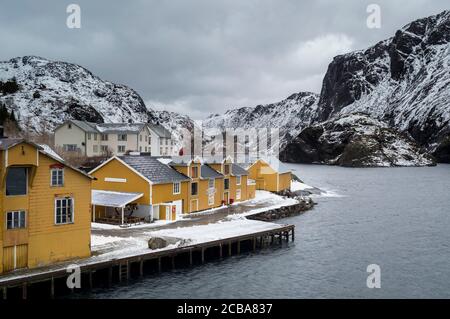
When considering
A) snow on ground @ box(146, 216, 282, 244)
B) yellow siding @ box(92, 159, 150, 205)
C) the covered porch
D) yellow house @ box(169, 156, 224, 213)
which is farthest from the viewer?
yellow house @ box(169, 156, 224, 213)

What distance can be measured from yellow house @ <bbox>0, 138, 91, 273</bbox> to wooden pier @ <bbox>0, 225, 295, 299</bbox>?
1.68 metres

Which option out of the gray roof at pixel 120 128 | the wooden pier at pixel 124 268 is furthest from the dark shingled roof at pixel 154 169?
the gray roof at pixel 120 128

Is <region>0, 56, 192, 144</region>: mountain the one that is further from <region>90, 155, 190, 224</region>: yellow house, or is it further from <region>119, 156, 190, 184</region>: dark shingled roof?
<region>90, 155, 190, 224</region>: yellow house

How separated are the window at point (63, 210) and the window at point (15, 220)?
8.25 ft

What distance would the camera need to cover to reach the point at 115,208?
2063 inches

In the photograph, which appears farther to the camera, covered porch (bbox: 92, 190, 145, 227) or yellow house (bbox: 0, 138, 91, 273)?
covered porch (bbox: 92, 190, 145, 227)

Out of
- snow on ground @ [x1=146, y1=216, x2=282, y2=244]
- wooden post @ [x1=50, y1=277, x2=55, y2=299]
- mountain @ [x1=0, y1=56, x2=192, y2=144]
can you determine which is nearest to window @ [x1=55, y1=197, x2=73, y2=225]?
wooden post @ [x1=50, y1=277, x2=55, y2=299]

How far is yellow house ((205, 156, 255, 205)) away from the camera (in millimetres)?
66688

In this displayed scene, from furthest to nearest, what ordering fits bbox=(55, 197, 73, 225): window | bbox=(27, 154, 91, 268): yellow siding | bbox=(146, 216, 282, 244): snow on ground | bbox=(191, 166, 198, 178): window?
1. bbox=(191, 166, 198, 178): window
2. bbox=(146, 216, 282, 244): snow on ground
3. bbox=(55, 197, 73, 225): window
4. bbox=(27, 154, 91, 268): yellow siding

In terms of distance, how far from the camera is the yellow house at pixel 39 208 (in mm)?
31219

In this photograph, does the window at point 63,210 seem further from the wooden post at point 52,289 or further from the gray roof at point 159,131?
the gray roof at point 159,131

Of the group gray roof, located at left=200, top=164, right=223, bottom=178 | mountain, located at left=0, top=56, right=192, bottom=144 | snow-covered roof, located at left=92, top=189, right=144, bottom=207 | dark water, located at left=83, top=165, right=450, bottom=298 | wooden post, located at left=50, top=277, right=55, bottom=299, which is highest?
mountain, located at left=0, top=56, right=192, bottom=144

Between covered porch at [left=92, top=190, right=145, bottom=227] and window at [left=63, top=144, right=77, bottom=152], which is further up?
window at [left=63, top=144, right=77, bottom=152]

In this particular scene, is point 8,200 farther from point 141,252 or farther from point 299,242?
point 299,242
